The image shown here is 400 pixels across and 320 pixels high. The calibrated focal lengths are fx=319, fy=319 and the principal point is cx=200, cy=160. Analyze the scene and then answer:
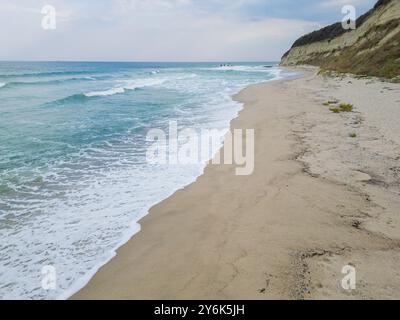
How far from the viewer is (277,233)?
5.42 metres

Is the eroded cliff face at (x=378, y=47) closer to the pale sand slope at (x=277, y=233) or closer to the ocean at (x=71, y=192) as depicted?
the ocean at (x=71, y=192)

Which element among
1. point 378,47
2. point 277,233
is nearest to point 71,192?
point 277,233

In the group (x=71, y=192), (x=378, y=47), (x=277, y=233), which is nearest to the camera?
(x=277, y=233)

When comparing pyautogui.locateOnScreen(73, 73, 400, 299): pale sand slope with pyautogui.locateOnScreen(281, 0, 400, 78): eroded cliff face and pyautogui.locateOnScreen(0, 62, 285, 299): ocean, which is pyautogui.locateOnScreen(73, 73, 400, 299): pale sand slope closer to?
pyautogui.locateOnScreen(0, 62, 285, 299): ocean

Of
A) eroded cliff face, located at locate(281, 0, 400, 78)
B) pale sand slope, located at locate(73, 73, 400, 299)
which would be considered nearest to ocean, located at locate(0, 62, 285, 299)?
pale sand slope, located at locate(73, 73, 400, 299)

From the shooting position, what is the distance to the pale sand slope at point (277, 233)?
14.0ft

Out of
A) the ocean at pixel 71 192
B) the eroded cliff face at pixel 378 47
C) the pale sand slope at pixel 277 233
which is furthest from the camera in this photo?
the eroded cliff face at pixel 378 47

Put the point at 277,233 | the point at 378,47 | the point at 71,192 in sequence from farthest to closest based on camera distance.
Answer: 1. the point at 378,47
2. the point at 71,192
3. the point at 277,233

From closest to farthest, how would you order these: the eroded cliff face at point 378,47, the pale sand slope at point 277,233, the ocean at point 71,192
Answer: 1. the pale sand slope at point 277,233
2. the ocean at point 71,192
3. the eroded cliff face at point 378,47

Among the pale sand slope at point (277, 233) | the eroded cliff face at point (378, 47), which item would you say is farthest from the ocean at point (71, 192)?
the eroded cliff face at point (378, 47)

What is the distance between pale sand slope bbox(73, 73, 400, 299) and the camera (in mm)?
4254

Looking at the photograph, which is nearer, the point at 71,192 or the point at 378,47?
the point at 71,192

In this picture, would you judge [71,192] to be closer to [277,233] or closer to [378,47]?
[277,233]
